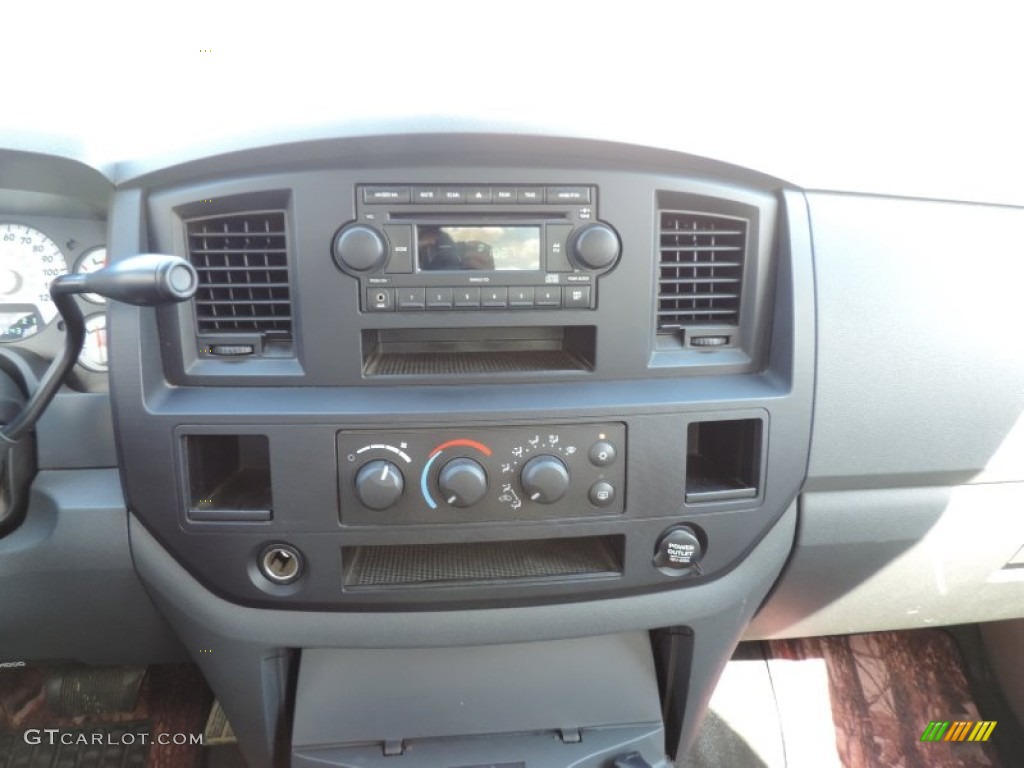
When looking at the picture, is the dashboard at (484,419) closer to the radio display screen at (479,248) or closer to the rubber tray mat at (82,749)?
the radio display screen at (479,248)

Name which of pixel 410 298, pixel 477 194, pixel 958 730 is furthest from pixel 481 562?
pixel 958 730

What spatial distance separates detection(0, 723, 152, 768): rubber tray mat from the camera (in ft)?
5.21

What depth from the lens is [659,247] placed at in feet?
3.61

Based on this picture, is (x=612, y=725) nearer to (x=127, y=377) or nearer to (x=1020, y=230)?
(x=127, y=377)

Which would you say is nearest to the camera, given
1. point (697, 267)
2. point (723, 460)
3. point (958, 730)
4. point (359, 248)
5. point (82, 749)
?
point (359, 248)

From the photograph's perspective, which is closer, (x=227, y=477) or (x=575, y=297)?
(x=575, y=297)

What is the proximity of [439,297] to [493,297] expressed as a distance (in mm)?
85

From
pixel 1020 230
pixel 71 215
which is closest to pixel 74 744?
pixel 71 215

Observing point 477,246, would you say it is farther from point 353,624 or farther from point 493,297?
point 353,624

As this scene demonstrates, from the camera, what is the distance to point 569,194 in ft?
3.46

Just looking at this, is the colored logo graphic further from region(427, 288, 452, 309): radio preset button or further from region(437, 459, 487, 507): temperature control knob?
region(427, 288, 452, 309): radio preset button

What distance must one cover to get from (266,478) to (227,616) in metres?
0.24

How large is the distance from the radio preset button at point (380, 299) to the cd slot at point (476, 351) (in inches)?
2.1

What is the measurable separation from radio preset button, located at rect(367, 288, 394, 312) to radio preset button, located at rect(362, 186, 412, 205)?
0.44 ft
